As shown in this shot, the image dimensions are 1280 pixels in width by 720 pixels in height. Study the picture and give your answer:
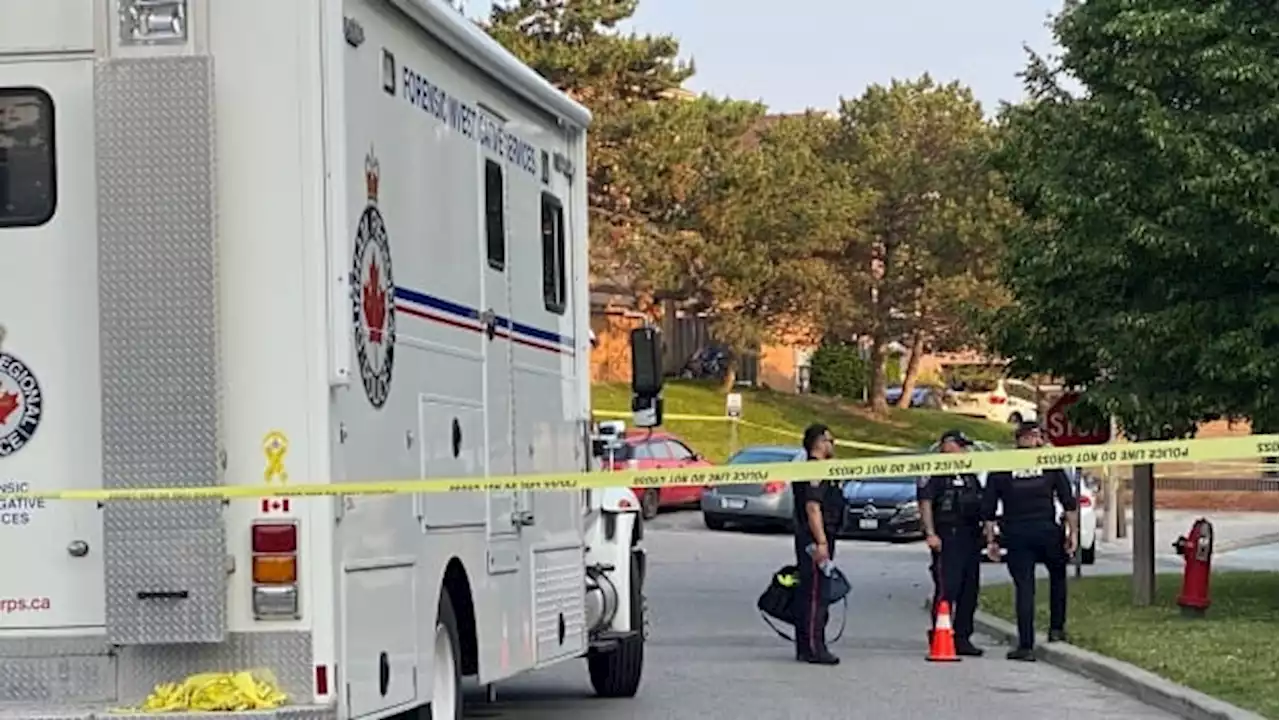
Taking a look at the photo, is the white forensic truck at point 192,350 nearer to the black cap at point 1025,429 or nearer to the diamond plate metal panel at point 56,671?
the diamond plate metal panel at point 56,671

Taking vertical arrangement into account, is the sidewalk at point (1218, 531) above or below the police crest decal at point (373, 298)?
below

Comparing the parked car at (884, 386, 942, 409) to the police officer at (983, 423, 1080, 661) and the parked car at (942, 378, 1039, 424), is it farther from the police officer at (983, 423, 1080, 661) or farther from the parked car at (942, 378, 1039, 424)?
the police officer at (983, 423, 1080, 661)

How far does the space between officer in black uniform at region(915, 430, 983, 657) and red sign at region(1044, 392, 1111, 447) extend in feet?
14.0

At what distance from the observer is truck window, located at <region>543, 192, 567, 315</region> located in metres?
12.0

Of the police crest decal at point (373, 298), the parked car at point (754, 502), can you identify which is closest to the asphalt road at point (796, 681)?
the police crest decal at point (373, 298)

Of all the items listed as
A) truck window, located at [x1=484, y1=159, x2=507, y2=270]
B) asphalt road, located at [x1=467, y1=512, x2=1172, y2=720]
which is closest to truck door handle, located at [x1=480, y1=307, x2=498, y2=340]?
truck window, located at [x1=484, y1=159, x2=507, y2=270]

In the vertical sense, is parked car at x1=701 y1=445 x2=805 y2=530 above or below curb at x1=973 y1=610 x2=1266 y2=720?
above

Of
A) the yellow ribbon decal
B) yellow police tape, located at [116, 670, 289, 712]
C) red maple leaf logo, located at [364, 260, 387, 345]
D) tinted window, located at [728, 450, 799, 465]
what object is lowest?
yellow police tape, located at [116, 670, 289, 712]

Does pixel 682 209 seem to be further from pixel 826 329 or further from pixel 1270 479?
pixel 1270 479

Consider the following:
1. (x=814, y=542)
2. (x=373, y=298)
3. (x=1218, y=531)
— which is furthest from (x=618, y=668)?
(x=1218, y=531)

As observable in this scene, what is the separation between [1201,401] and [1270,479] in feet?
92.9

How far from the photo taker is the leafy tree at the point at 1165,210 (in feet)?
58.0

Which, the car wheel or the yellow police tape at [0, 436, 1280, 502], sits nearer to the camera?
the yellow police tape at [0, 436, 1280, 502]

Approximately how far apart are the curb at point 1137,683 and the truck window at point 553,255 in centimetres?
439
